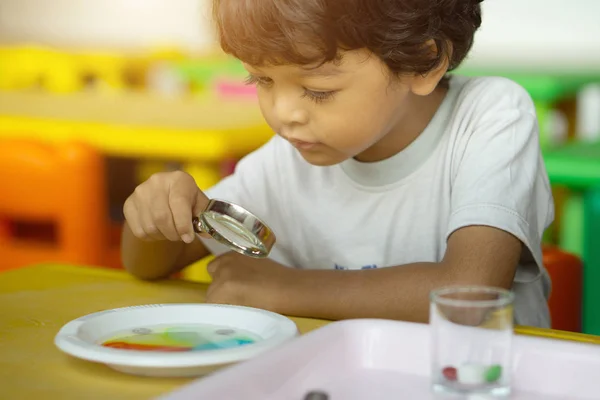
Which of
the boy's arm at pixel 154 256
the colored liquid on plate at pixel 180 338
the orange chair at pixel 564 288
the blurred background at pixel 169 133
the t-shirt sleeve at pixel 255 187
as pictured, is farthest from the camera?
the blurred background at pixel 169 133

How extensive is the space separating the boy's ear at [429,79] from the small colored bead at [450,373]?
1.66 feet

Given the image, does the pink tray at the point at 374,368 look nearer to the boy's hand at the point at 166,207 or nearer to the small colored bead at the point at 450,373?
the small colored bead at the point at 450,373

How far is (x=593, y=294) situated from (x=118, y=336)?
1168 mm

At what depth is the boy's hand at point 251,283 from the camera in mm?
947

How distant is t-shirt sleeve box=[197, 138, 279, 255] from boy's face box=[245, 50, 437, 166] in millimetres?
219

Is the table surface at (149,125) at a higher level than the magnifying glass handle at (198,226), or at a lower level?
higher

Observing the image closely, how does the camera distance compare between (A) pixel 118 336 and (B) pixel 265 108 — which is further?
(B) pixel 265 108

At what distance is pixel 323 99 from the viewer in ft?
3.25

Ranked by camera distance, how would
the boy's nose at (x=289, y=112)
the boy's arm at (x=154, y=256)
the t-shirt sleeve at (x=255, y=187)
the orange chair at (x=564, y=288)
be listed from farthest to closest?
1. the orange chair at (x=564, y=288)
2. the t-shirt sleeve at (x=255, y=187)
3. the boy's arm at (x=154, y=256)
4. the boy's nose at (x=289, y=112)

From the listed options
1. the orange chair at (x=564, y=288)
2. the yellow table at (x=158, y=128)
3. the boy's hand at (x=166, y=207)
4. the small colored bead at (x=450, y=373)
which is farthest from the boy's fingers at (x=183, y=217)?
the yellow table at (x=158, y=128)

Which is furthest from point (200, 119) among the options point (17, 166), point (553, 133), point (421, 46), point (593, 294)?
point (553, 133)

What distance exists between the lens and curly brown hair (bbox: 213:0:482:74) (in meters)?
0.94

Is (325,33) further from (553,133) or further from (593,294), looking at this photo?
(553,133)

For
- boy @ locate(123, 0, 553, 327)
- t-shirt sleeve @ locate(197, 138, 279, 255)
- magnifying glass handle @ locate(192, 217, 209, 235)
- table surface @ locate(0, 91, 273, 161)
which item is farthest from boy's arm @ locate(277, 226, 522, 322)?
table surface @ locate(0, 91, 273, 161)
